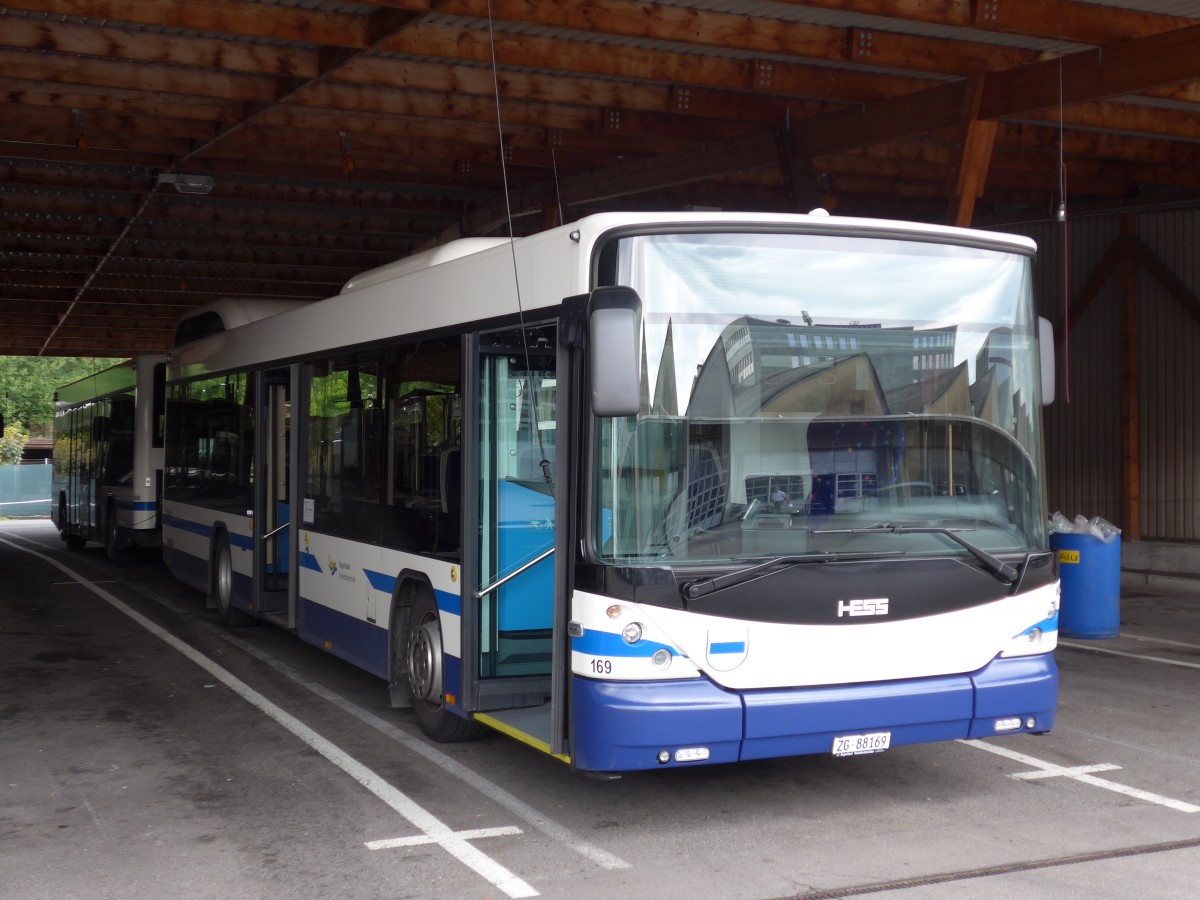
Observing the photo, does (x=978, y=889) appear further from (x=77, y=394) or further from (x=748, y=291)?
(x=77, y=394)

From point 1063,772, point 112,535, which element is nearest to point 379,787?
point 1063,772

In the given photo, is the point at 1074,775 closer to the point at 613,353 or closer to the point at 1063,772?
the point at 1063,772

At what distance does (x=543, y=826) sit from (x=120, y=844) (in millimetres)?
1900

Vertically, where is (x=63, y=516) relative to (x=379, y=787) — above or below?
above

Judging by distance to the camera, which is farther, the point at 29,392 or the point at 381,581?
the point at 29,392

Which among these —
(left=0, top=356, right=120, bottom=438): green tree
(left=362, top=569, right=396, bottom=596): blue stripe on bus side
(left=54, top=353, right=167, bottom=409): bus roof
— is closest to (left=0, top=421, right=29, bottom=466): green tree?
(left=0, top=356, right=120, bottom=438): green tree

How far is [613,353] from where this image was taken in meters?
5.54

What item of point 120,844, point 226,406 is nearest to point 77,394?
point 226,406

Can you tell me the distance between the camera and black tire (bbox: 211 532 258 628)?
41.8 ft

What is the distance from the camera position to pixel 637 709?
566 cm

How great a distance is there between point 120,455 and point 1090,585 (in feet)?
48.9

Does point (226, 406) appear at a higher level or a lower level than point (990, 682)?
higher

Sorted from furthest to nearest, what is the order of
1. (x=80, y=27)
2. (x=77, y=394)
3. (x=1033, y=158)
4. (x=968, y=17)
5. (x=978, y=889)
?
(x=77, y=394) → (x=1033, y=158) → (x=80, y=27) → (x=968, y=17) → (x=978, y=889)

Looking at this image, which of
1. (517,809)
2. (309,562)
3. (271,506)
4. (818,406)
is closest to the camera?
(818,406)
